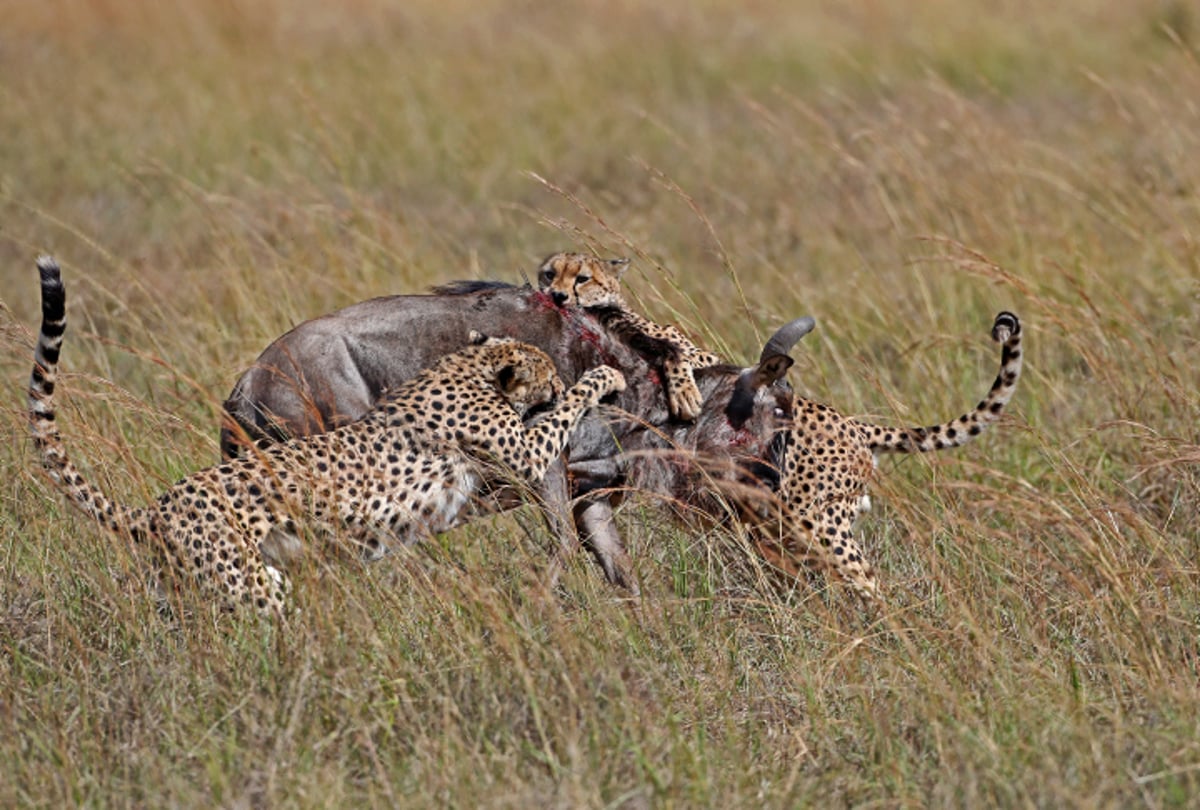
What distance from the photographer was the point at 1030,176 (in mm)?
7832

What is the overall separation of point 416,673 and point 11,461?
6.16ft

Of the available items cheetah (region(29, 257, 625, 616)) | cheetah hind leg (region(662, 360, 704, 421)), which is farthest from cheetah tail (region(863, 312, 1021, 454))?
cheetah (region(29, 257, 625, 616))

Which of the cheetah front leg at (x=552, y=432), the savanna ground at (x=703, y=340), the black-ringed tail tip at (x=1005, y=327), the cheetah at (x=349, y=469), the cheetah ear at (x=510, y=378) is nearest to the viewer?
the savanna ground at (x=703, y=340)

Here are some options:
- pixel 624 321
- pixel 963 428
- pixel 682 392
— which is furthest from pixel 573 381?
pixel 963 428

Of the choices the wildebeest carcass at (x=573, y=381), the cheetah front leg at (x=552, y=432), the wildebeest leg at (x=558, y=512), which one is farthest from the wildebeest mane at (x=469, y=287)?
the wildebeest leg at (x=558, y=512)

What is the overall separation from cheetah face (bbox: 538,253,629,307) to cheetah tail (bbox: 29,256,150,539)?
1419mm

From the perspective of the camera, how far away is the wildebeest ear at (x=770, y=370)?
14.5ft

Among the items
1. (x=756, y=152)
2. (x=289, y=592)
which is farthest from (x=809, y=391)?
(x=756, y=152)

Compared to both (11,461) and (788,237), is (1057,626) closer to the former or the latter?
(11,461)

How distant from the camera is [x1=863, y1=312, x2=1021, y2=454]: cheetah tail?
14.7ft

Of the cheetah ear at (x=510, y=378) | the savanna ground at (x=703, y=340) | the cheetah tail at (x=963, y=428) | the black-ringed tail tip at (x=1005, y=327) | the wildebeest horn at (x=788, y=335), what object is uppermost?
the black-ringed tail tip at (x=1005, y=327)

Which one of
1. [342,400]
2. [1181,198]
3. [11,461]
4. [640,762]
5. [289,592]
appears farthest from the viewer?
[1181,198]

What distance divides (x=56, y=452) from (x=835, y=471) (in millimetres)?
1935

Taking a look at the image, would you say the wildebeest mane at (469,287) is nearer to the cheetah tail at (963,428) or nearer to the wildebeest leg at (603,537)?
the wildebeest leg at (603,537)
